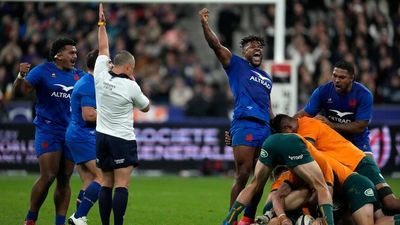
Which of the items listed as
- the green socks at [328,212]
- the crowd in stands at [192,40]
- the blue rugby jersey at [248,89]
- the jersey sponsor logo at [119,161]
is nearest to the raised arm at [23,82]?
the jersey sponsor logo at [119,161]

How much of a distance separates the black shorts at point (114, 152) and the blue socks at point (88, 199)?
0.84m

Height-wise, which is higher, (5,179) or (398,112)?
(398,112)

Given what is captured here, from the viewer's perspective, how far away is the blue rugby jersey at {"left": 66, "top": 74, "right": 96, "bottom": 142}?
11.5 meters

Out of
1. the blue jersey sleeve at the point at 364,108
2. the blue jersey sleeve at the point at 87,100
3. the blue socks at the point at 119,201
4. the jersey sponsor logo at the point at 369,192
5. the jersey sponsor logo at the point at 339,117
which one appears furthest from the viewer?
the jersey sponsor logo at the point at 339,117

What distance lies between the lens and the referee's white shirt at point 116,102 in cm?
1050

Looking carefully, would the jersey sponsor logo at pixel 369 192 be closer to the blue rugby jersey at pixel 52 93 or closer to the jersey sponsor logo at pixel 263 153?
the jersey sponsor logo at pixel 263 153

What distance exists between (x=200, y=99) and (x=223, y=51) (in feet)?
36.0

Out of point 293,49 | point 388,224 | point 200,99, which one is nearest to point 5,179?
point 200,99

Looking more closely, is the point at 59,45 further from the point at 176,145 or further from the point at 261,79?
the point at 176,145

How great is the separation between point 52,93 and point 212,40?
2.23 metres

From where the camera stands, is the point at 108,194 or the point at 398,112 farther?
the point at 398,112

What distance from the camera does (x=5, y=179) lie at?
19.1m

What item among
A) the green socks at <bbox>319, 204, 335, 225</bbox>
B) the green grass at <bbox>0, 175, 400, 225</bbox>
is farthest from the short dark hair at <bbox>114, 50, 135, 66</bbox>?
the green socks at <bbox>319, 204, 335, 225</bbox>

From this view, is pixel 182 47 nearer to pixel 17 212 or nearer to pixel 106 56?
pixel 17 212
